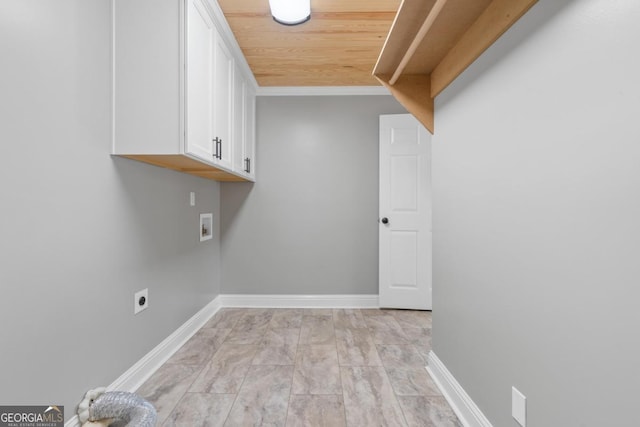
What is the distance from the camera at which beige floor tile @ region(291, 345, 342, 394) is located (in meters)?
1.75

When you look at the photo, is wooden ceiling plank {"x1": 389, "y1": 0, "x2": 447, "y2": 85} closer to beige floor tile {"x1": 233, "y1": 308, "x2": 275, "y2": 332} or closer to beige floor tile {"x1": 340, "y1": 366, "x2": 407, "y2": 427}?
beige floor tile {"x1": 340, "y1": 366, "x2": 407, "y2": 427}

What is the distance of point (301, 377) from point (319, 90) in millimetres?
2636

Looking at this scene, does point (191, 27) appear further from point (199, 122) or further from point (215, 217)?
point (215, 217)

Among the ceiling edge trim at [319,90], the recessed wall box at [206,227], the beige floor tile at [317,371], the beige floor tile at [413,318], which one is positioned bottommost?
the beige floor tile at [317,371]

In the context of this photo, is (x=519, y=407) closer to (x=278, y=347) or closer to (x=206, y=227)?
(x=278, y=347)

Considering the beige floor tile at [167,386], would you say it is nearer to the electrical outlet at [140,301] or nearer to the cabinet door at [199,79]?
the electrical outlet at [140,301]

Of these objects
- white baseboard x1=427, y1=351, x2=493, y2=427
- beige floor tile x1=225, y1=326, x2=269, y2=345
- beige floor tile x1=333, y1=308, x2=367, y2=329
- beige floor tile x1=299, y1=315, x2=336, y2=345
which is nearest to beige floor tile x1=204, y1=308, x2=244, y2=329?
beige floor tile x1=225, y1=326, x2=269, y2=345

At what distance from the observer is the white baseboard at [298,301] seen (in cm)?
319

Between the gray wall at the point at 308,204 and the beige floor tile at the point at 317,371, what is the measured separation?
3.38ft

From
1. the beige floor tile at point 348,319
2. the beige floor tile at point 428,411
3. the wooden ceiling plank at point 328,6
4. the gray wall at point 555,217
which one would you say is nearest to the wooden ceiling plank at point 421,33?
the gray wall at point 555,217

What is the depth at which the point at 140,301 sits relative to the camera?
5.85 ft

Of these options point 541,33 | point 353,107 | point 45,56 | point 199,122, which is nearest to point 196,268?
point 199,122

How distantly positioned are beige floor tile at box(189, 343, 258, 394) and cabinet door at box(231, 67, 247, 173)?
1.37 meters

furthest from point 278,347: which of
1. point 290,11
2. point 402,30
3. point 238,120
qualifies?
point 290,11
